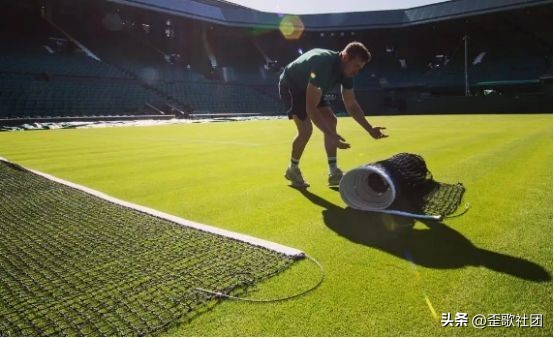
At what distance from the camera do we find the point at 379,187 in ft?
15.6

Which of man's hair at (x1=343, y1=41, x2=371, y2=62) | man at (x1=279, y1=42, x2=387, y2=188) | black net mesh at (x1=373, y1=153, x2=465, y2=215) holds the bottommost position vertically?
black net mesh at (x1=373, y1=153, x2=465, y2=215)

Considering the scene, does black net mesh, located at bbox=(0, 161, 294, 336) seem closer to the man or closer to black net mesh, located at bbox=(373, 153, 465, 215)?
black net mesh, located at bbox=(373, 153, 465, 215)

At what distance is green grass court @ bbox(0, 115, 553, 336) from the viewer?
2275 millimetres

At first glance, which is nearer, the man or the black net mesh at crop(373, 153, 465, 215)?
the black net mesh at crop(373, 153, 465, 215)

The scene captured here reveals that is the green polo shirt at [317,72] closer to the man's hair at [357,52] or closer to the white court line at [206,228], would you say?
the man's hair at [357,52]

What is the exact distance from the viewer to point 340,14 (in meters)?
47.3

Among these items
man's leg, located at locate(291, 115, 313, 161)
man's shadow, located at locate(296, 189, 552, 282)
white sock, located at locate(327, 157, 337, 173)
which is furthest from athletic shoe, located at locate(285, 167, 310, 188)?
man's shadow, located at locate(296, 189, 552, 282)

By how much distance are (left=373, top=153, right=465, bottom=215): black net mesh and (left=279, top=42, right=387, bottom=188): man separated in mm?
487

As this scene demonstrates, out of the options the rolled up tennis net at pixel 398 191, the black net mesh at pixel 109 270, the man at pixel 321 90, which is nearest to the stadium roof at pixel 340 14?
the man at pixel 321 90

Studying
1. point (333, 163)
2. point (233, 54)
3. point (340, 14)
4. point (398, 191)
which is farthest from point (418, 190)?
point (233, 54)

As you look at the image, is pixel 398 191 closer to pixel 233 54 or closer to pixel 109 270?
pixel 109 270

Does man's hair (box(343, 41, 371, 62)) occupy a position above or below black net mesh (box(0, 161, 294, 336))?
above

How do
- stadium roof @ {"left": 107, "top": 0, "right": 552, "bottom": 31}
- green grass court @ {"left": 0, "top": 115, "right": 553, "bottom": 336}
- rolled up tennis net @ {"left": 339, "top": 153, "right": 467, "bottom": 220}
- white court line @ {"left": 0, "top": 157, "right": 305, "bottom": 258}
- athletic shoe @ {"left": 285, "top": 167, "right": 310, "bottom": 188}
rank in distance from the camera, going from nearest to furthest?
green grass court @ {"left": 0, "top": 115, "right": 553, "bottom": 336}
white court line @ {"left": 0, "top": 157, "right": 305, "bottom": 258}
rolled up tennis net @ {"left": 339, "top": 153, "right": 467, "bottom": 220}
athletic shoe @ {"left": 285, "top": 167, "right": 310, "bottom": 188}
stadium roof @ {"left": 107, "top": 0, "right": 552, "bottom": 31}

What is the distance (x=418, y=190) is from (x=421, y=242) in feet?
5.68
